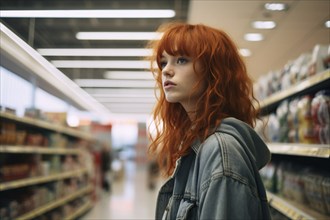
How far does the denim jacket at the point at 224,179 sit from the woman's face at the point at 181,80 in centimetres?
18

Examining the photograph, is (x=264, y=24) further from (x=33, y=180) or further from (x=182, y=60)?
(x=33, y=180)

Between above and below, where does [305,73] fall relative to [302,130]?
above

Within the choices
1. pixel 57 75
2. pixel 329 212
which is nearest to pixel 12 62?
pixel 57 75

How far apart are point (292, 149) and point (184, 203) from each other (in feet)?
4.56

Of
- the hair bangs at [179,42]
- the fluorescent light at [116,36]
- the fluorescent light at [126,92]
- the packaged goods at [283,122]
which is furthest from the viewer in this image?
the fluorescent light at [126,92]

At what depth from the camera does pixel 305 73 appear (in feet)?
7.50

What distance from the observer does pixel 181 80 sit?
1232mm

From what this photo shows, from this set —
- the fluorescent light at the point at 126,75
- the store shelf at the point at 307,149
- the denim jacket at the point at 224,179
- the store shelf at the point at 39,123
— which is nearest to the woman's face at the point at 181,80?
the denim jacket at the point at 224,179

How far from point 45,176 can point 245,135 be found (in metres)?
3.83

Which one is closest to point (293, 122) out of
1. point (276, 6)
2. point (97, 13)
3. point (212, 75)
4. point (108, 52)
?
point (276, 6)

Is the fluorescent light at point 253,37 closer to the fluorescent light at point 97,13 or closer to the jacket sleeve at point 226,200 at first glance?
the fluorescent light at point 97,13

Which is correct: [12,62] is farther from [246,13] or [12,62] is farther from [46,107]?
[46,107]

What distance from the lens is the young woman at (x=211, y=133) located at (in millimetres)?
971

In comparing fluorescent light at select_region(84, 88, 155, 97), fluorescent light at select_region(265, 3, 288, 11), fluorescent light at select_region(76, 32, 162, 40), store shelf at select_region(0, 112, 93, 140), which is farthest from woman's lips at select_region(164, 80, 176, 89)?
fluorescent light at select_region(84, 88, 155, 97)
